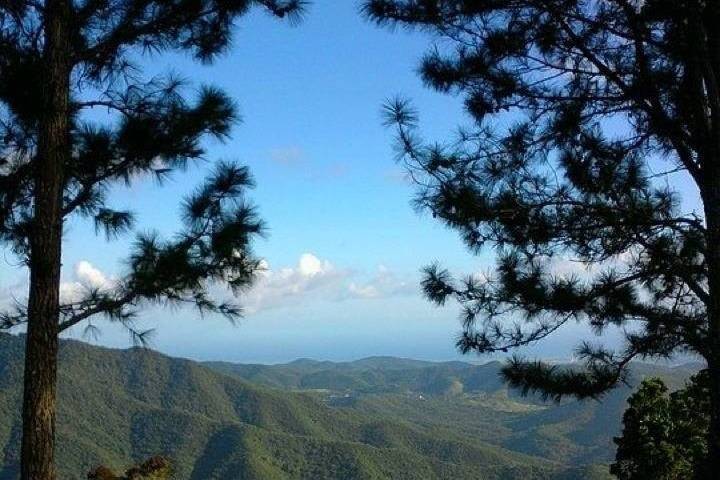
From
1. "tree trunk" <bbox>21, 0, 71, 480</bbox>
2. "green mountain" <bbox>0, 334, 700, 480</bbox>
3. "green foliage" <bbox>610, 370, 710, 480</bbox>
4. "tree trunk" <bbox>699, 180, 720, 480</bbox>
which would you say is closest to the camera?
"tree trunk" <bbox>699, 180, 720, 480</bbox>

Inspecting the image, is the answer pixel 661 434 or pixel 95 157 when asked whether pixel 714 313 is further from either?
pixel 661 434

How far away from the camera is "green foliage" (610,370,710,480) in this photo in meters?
17.1

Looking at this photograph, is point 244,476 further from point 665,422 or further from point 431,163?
point 431,163

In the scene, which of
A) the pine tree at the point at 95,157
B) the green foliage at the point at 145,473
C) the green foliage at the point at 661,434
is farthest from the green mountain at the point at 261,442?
the pine tree at the point at 95,157

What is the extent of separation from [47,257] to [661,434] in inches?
657

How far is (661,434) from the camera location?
58.3 feet

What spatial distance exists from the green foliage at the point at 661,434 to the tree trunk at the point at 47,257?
14.9m

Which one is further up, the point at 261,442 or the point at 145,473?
the point at 145,473

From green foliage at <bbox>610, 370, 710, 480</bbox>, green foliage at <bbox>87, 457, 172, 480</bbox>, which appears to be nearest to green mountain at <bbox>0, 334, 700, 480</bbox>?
green foliage at <bbox>610, 370, 710, 480</bbox>

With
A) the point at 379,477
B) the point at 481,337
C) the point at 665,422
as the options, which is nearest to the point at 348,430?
the point at 379,477

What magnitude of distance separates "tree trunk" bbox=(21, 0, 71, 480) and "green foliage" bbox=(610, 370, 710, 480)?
1487cm

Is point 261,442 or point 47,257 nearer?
point 47,257

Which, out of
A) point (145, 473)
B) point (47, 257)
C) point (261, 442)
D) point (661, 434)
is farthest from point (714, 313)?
point (261, 442)

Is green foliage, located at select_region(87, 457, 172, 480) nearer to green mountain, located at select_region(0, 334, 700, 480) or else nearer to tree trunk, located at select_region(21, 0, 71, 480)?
Answer: tree trunk, located at select_region(21, 0, 71, 480)
